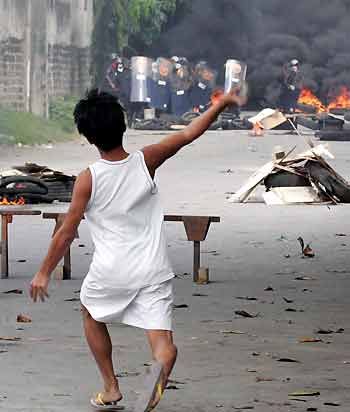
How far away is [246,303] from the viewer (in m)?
12.4

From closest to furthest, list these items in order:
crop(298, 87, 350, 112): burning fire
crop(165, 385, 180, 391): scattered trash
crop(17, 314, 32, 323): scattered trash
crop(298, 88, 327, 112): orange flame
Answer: crop(165, 385, 180, 391): scattered trash → crop(17, 314, 32, 323): scattered trash → crop(298, 88, 327, 112): orange flame → crop(298, 87, 350, 112): burning fire

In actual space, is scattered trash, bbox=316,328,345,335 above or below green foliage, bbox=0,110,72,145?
above

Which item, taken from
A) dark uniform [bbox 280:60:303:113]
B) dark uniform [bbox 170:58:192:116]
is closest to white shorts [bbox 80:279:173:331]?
dark uniform [bbox 170:58:192:116]

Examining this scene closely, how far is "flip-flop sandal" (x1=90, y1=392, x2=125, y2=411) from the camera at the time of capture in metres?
7.82

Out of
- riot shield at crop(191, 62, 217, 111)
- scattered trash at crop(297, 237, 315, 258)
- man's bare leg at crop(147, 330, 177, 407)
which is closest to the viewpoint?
man's bare leg at crop(147, 330, 177, 407)

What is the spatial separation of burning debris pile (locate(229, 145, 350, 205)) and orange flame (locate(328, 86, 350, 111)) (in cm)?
5095

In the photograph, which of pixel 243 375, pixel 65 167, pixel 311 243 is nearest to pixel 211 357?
pixel 243 375

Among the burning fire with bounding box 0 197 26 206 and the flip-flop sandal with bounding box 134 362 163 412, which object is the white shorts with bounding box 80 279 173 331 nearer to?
the flip-flop sandal with bounding box 134 362 163 412

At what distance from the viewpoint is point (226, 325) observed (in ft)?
36.4

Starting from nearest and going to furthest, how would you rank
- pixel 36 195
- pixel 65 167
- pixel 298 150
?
pixel 36 195 < pixel 65 167 < pixel 298 150

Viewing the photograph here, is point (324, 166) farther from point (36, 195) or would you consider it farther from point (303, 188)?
point (36, 195)

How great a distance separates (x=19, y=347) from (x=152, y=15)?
57865 mm

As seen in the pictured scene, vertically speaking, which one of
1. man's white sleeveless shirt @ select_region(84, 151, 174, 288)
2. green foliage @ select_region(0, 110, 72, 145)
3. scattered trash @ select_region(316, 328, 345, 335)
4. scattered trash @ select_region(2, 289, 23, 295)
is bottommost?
green foliage @ select_region(0, 110, 72, 145)

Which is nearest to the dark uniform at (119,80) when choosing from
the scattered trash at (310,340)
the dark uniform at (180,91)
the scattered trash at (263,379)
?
the dark uniform at (180,91)
